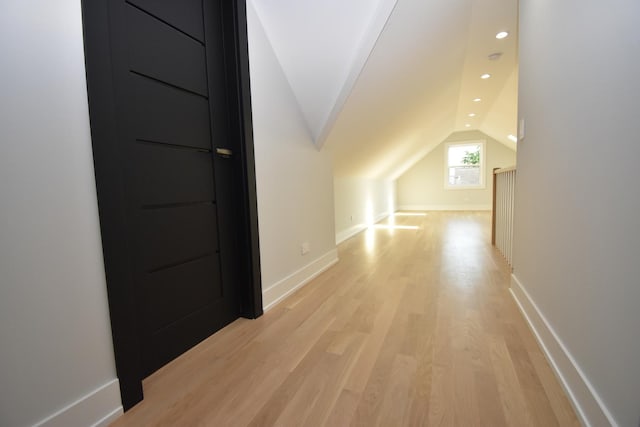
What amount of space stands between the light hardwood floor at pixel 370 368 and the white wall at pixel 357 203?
7.38ft

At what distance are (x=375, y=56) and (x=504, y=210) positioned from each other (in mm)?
2149

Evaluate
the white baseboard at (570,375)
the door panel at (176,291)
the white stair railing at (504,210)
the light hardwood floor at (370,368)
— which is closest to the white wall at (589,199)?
the white baseboard at (570,375)

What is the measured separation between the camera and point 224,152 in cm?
168

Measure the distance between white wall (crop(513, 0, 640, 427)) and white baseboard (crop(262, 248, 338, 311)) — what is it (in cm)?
154

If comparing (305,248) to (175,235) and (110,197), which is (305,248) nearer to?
(175,235)

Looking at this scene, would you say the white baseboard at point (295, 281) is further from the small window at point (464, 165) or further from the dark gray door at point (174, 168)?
the small window at point (464, 165)

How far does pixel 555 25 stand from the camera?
1.27 meters

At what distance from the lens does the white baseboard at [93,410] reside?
905 mm

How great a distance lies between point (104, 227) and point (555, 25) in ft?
6.64

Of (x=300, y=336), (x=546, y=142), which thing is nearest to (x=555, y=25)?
(x=546, y=142)

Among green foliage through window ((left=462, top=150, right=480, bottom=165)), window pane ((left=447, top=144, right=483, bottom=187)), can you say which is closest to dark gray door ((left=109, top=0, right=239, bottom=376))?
window pane ((left=447, top=144, right=483, bottom=187))

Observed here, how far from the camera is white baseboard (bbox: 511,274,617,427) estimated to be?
87 centimetres

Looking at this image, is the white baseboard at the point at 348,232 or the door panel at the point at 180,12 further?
the white baseboard at the point at 348,232

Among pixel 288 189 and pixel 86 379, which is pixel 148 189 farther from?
pixel 288 189
